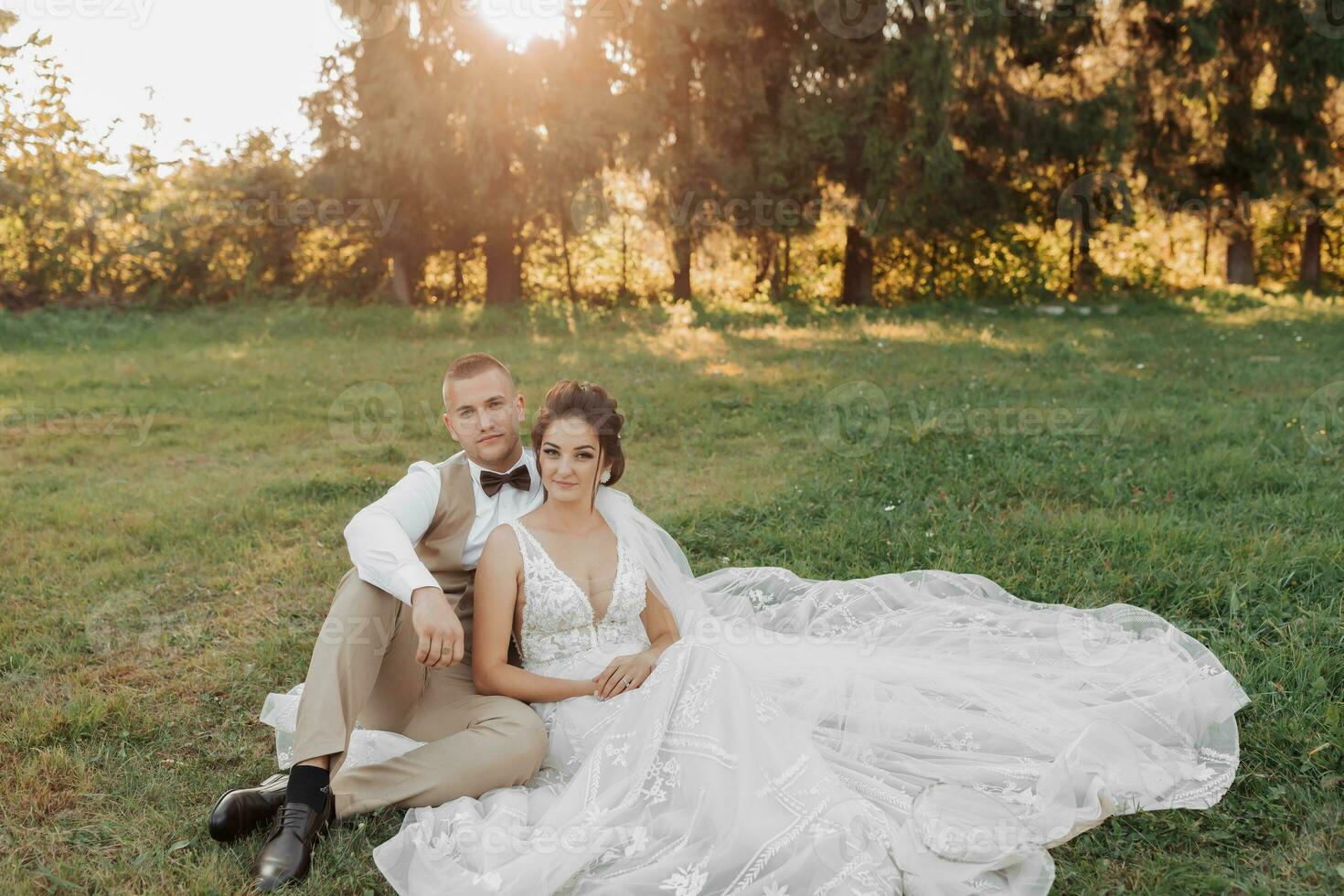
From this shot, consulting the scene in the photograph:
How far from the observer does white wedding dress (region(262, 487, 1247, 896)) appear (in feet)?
9.00

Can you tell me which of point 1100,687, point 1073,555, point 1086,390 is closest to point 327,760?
point 1100,687

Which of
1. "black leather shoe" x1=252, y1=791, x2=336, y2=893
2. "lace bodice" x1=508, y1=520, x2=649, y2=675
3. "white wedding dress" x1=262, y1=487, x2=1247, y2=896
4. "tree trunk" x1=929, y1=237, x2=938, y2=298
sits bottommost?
"black leather shoe" x1=252, y1=791, x2=336, y2=893

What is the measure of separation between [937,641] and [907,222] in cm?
1433

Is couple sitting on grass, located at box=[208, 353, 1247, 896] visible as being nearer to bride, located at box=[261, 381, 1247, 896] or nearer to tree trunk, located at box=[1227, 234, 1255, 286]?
bride, located at box=[261, 381, 1247, 896]

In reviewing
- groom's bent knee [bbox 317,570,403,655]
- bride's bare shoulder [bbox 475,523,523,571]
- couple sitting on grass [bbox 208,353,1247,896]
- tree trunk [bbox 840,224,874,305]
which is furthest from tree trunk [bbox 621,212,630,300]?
groom's bent knee [bbox 317,570,403,655]

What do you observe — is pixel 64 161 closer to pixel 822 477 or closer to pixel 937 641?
pixel 822 477

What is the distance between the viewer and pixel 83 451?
8.19 meters

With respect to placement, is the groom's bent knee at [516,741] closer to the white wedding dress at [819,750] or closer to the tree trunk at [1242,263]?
the white wedding dress at [819,750]

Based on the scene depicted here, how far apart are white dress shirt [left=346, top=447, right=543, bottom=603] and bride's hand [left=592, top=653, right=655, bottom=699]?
0.62 m

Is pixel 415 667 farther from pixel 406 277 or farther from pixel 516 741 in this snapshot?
pixel 406 277

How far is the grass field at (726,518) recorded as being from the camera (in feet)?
10.4

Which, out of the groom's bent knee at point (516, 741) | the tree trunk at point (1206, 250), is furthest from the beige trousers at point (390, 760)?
the tree trunk at point (1206, 250)

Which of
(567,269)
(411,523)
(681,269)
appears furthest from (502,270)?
(411,523)

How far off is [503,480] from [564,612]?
519 millimetres
